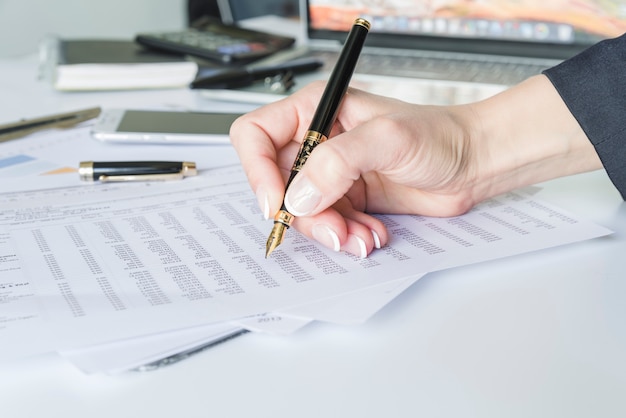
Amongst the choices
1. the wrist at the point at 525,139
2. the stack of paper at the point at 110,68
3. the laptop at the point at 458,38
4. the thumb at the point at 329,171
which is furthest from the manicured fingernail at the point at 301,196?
the stack of paper at the point at 110,68

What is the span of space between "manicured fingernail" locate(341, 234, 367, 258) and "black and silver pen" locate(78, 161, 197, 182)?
0.80 ft

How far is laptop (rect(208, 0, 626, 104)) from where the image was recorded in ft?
3.55

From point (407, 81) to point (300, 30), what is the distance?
0.56 m

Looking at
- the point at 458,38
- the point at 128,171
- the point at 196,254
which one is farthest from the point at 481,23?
the point at 196,254

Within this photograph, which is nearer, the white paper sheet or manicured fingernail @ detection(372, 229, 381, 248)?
the white paper sheet

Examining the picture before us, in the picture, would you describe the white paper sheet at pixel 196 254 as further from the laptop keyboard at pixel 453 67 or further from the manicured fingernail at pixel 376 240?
the laptop keyboard at pixel 453 67

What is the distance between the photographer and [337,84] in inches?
27.3

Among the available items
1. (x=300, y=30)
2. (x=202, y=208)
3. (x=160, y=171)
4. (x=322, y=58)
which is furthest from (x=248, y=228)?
(x=300, y=30)

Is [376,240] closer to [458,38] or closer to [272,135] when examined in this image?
[272,135]

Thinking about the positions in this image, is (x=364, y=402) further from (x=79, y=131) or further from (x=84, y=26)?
(x=84, y=26)

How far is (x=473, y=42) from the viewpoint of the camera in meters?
1.18

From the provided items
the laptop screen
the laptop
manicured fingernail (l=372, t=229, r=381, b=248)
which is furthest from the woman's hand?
the laptop screen

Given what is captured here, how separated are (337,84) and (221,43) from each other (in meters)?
0.65

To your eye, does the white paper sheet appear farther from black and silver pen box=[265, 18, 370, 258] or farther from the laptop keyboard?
the laptop keyboard
